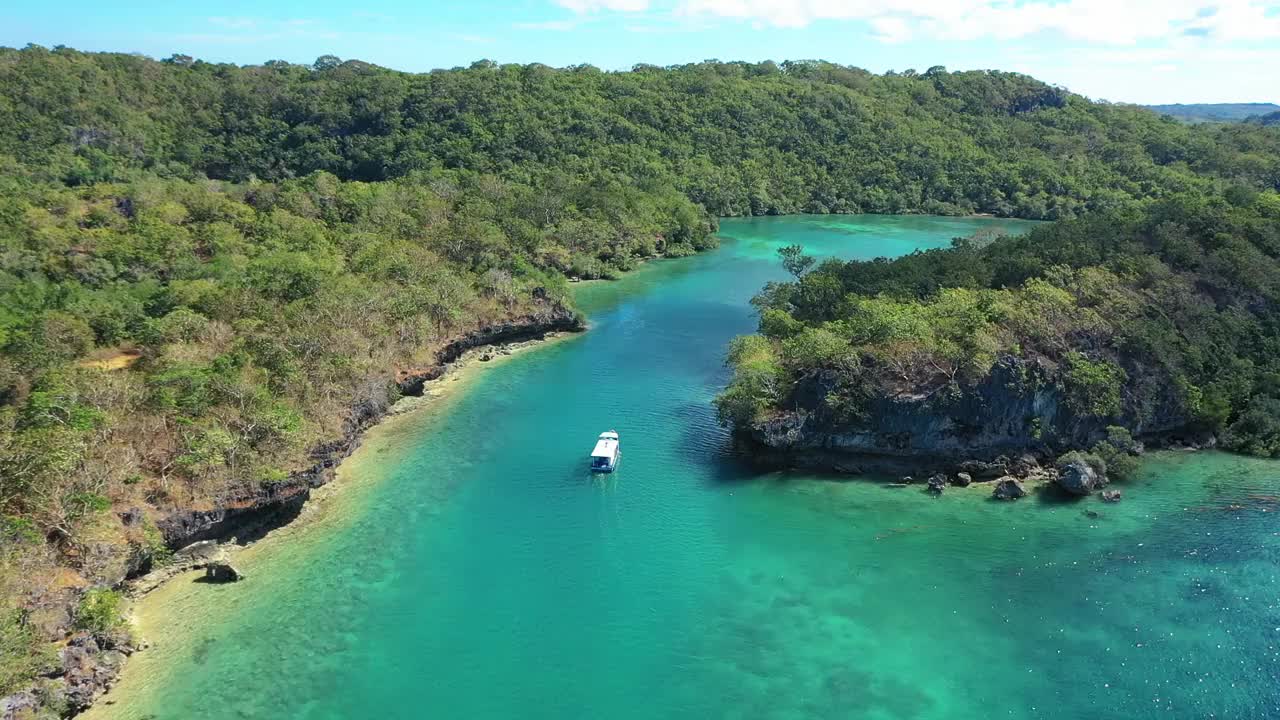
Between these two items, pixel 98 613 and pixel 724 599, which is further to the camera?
pixel 724 599

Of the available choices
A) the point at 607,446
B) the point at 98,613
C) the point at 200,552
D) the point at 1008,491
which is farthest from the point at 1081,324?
the point at 98,613

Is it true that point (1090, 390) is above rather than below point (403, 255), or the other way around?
below

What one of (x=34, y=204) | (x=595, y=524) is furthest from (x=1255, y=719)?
(x=34, y=204)

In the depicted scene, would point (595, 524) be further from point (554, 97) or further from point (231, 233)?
point (554, 97)

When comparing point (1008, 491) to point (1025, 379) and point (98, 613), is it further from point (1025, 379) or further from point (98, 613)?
point (98, 613)

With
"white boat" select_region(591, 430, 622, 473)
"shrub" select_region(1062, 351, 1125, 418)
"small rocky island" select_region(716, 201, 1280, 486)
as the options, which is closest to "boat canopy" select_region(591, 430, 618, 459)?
"white boat" select_region(591, 430, 622, 473)

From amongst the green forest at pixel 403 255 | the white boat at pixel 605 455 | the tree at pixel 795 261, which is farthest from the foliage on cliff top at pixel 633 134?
the white boat at pixel 605 455

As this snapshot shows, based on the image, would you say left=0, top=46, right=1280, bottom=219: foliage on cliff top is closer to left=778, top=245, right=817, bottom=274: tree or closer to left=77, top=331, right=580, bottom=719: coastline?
left=778, top=245, right=817, bottom=274: tree
